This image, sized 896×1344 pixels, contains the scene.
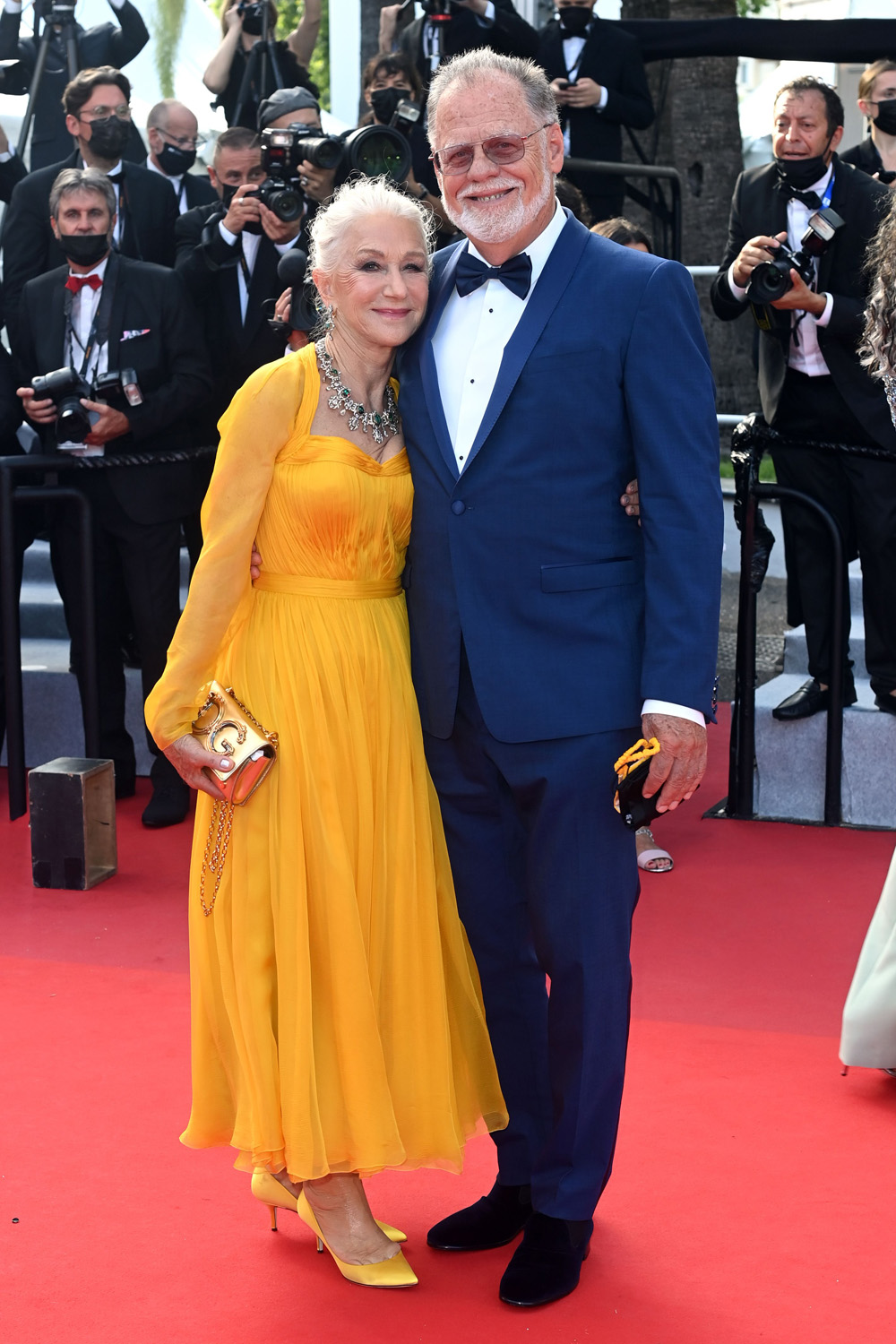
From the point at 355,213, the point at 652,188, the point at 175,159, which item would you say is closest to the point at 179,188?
the point at 175,159

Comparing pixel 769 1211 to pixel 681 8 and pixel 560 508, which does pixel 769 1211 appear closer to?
pixel 560 508

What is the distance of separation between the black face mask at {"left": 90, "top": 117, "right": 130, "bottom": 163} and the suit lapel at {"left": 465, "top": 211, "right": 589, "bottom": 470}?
4303 millimetres

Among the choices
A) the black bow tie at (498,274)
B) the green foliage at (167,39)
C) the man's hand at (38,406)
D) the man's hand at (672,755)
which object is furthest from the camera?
the green foliage at (167,39)

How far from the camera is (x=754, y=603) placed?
5574 millimetres

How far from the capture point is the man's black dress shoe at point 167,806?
568 centimetres

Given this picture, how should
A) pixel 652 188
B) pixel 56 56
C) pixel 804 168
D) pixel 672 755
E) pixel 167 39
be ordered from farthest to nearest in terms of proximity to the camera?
pixel 167 39 → pixel 652 188 → pixel 56 56 → pixel 804 168 → pixel 672 755

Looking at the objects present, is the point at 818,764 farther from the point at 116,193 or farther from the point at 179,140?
the point at 179,140

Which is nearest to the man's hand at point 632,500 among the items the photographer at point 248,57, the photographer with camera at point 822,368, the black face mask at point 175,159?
the photographer with camera at point 822,368

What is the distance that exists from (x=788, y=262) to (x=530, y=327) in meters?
2.78

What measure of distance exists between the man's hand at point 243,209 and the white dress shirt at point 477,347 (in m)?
3.25

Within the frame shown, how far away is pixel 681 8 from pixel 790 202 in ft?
22.6

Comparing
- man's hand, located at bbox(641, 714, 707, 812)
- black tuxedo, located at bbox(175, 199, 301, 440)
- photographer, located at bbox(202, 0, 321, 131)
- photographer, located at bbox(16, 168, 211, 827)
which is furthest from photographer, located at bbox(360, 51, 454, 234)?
man's hand, located at bbox(641, 714, 707, 812)

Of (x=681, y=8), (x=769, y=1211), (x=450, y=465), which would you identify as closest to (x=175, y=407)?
(x=450, y=465)

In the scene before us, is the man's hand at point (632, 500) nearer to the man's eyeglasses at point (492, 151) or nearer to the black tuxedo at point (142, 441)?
the man's eyeglasses at point (492, 151)
